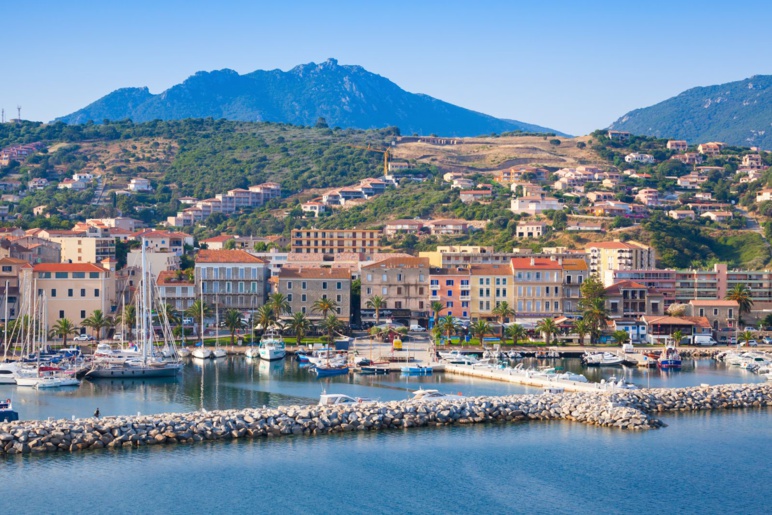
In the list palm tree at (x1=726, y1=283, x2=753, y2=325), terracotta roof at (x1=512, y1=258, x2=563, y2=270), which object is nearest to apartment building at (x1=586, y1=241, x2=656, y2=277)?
palm tree at (x1=726, y1=283, x2=753, y2=325)

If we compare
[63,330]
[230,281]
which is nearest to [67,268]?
[63,330]

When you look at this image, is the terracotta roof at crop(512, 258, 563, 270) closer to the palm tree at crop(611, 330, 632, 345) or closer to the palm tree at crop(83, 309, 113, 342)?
the palm tree at crop(611, 330, 632, 345)

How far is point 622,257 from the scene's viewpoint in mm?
89312

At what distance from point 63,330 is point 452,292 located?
1006 inches

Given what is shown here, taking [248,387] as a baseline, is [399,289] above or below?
above

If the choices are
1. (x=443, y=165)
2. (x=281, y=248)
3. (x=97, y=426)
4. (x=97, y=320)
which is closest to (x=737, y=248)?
(x=281, y=248)

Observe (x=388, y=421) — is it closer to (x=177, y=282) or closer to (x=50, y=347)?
(x=50, y=347)

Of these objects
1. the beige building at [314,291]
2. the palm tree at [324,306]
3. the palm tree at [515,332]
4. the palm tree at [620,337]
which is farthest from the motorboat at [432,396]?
the beige building at [314,291]

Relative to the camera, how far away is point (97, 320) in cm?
6581

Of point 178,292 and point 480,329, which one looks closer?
point 480,329

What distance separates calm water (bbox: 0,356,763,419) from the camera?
151 feet

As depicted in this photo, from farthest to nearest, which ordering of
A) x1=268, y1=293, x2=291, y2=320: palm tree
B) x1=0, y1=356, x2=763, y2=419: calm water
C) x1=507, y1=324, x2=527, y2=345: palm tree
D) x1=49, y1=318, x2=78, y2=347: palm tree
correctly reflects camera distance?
1. x1=268, y1=293, x2=291, y2=320: palm tree
2. x1=507, y1=324, x2=527, y2=345: palm tree
3. x1=49, y1=318, x2=78, y2=347: palm tree
4. x1=0, y1=356, x2=763, y2=419: calm water

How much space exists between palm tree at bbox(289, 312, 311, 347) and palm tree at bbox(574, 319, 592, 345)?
660 inches

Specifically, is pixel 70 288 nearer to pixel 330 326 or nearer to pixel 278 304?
pixel 278 304
